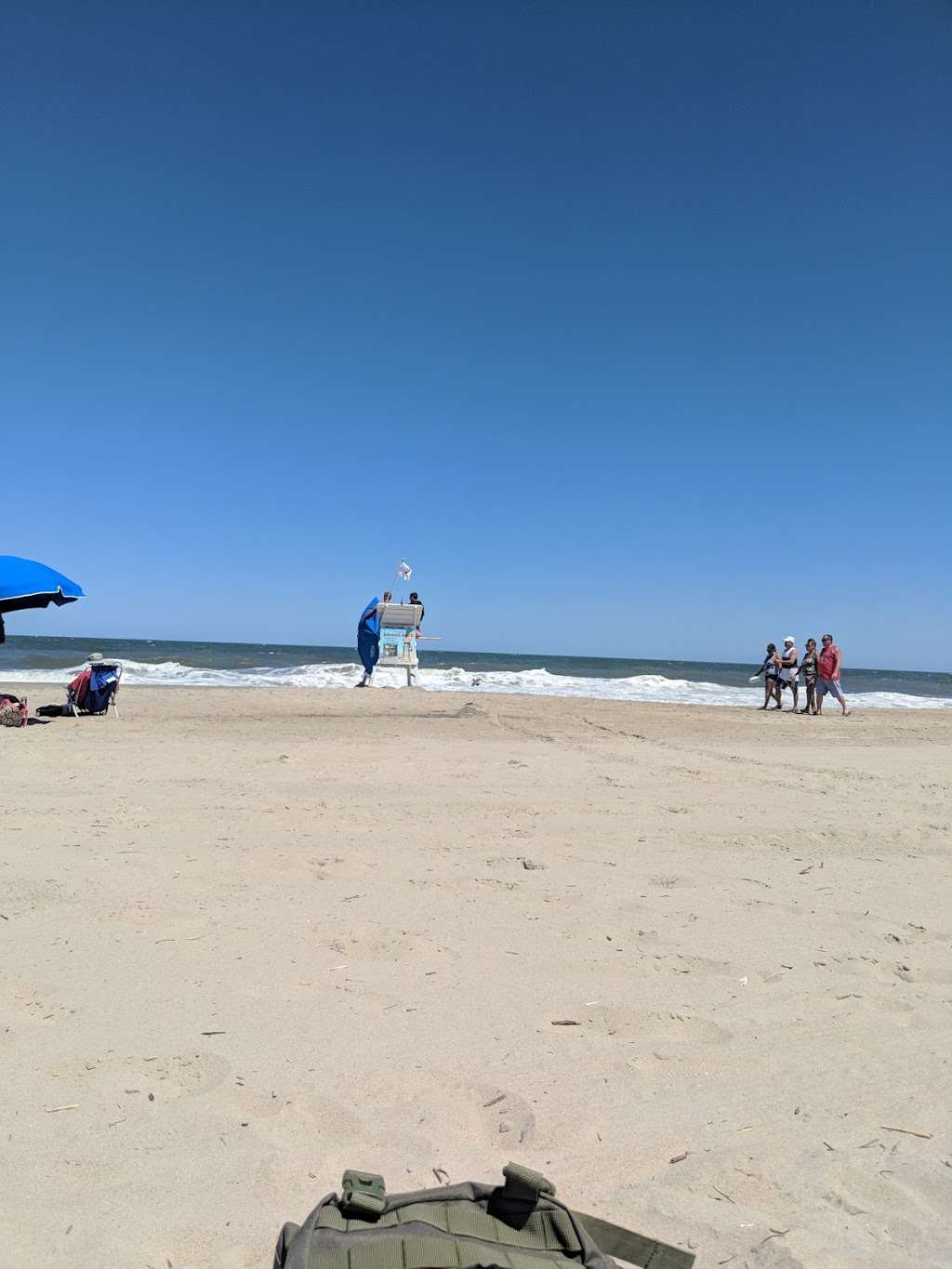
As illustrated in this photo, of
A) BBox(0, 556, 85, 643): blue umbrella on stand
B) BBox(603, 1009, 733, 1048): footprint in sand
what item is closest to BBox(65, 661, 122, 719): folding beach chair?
BBox(0, 556, 85, 643): blue umbrella on stand

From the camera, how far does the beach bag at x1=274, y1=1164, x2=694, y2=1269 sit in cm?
159

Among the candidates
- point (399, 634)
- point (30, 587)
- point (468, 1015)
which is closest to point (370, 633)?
point (399, 634)

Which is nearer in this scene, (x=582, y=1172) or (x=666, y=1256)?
Answer: (x=666, y=1256)

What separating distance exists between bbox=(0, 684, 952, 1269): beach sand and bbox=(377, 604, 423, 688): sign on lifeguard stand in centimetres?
1251

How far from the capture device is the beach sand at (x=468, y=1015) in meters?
1.87

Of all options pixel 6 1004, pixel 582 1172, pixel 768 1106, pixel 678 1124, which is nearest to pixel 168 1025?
pixel 6 1004

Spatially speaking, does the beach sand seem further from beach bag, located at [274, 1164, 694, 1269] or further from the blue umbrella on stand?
the blue umbrella on stand

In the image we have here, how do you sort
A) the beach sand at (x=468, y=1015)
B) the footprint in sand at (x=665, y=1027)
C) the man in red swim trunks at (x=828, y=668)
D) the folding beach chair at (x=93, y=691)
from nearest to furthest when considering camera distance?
1. the beach sand at (x=468, y=1015)
2. the footprint in sand at (x=665, y=1027)
3. the folding beach chair at (x=93, y=691)
4. the man in red swim trunks at (x=828, y=668)

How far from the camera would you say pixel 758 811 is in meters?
5.70

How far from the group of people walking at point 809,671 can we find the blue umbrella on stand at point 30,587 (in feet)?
46.1

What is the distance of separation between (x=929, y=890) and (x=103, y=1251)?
3.91 metres

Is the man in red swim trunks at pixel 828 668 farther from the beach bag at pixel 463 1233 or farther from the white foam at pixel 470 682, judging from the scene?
the beach bag at pixel 463 1233

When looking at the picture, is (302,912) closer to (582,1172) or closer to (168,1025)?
(168,1025)

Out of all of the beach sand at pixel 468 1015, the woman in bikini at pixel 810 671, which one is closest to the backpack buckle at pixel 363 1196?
the beach sand at pixel 468 1015
